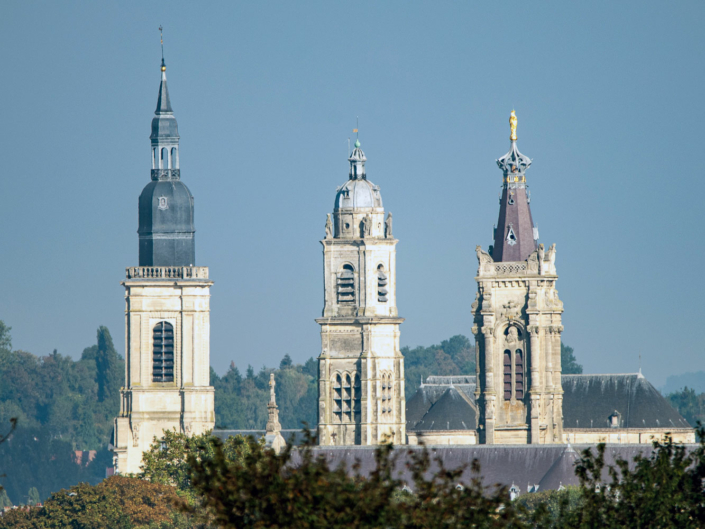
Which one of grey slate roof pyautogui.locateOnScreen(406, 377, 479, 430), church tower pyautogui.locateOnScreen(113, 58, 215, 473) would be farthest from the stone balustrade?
grey slate roof pyautogui.locateOnScreen(406, 377, 479, 430)

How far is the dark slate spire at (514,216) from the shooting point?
11381 cm

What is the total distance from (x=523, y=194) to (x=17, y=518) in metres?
33.4

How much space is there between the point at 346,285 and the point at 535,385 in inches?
547

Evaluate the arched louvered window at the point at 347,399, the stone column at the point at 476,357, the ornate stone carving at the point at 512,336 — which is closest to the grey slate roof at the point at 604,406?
the stone column at the point at 476,357

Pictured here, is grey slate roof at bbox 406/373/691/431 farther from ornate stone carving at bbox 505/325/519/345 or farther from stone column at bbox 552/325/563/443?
ornate stone carving at bbox 505/325/519/345

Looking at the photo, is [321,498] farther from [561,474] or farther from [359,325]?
[359,325]

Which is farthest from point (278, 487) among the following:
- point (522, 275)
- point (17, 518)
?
point (522, 275)

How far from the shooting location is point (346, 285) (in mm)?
120500

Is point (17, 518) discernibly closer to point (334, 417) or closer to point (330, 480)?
A: point (334, 417)

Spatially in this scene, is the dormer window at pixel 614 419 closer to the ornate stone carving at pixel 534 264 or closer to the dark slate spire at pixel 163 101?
the ornate stone carving at pixel 534 264

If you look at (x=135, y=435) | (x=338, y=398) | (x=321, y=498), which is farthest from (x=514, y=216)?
(x=321, y=498)

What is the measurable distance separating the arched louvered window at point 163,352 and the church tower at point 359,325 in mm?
14963

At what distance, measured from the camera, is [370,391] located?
118250 millimetres

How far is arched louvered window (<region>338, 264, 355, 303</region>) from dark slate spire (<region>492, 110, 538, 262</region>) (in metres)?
9.88
